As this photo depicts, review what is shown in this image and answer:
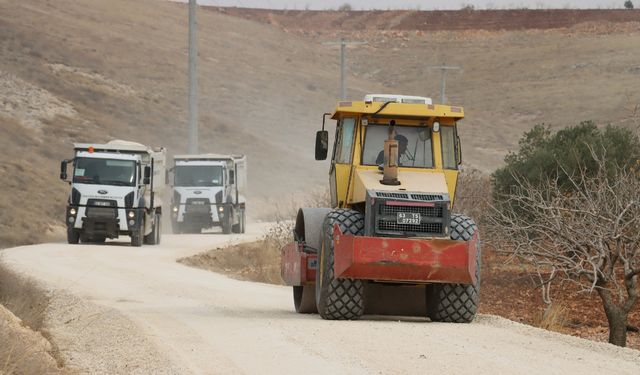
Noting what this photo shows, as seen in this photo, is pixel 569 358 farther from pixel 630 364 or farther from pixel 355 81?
pixel 355 81

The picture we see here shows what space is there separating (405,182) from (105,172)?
78.2 feet

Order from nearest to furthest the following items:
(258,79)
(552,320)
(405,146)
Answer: (405,146)
(552,320)
(258,79)

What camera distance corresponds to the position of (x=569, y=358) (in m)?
14.1

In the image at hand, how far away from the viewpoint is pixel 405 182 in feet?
57.9

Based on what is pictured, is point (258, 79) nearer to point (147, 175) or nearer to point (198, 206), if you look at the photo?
point (198, 206)

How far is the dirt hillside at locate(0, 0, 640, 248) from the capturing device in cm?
7375

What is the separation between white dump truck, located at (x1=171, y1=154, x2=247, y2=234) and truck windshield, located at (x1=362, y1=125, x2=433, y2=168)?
31.8 meters

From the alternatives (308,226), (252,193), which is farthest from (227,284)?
(252,193)

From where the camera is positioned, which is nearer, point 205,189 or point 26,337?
point 26,337

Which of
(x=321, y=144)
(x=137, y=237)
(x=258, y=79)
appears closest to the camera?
(x=321, y=144)

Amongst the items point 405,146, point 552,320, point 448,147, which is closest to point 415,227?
point 405,146

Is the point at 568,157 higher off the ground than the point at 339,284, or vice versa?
the point at 568,157

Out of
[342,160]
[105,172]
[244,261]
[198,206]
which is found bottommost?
[198,206]

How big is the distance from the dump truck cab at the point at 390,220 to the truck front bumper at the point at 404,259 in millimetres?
13
